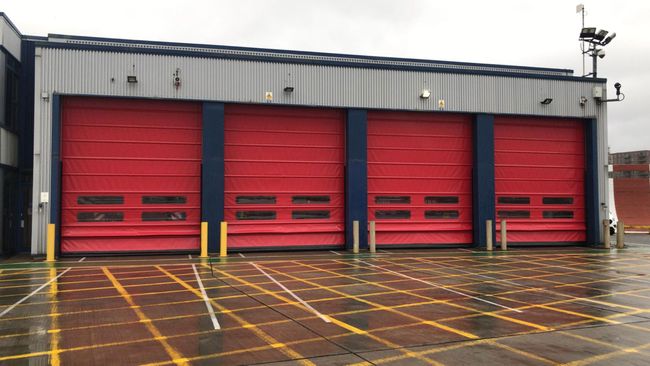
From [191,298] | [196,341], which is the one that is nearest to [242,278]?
[191,298]

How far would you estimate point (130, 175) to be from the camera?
19734 millimetres

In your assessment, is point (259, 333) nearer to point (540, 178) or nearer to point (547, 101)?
point (540, 178)

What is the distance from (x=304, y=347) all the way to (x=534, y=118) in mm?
20335

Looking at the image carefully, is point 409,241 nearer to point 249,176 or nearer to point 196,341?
point 249,176

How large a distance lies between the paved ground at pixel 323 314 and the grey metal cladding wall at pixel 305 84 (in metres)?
7.19

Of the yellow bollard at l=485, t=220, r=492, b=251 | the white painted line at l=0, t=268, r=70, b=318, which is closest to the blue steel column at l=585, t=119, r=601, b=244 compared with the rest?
the yellow bollard at l=485, t=220, r=492, b=251

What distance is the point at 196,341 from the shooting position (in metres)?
7.27

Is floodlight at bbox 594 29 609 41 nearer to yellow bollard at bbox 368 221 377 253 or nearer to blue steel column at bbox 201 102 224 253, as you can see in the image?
yellow bollard at bbox 368 221 377 253

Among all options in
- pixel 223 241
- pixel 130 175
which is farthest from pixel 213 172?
pixel 130 175

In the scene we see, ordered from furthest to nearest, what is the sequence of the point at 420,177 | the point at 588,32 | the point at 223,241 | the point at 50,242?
the point at 588,32 → the point at 420,177 → the point at 223,241 → the point at 50,242

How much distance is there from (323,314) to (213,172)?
12056 mm

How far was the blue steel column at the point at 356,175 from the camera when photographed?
2122cm

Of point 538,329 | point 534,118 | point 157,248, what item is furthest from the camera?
point 534,118

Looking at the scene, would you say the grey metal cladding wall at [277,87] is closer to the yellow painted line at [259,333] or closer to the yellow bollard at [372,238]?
the yellow bollard at [372,238]
